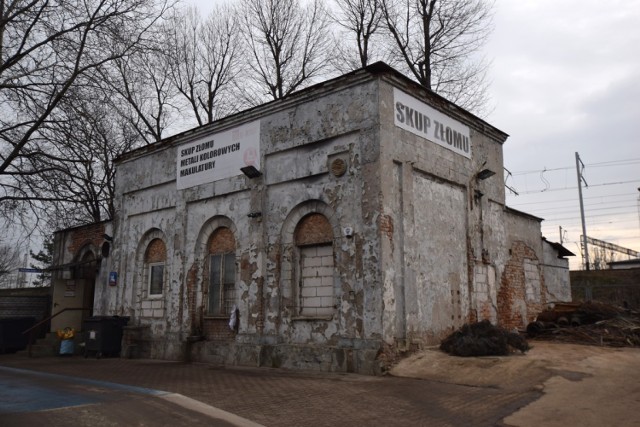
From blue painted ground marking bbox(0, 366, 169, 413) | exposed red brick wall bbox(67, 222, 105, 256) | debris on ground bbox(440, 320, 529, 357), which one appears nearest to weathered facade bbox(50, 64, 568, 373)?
debris on ground bbox(440, 320, 529, 357)

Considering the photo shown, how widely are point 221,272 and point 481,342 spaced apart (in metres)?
7.20

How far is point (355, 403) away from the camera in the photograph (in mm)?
7777

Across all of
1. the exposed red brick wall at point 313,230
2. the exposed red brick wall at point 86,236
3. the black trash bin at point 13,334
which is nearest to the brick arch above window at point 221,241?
the exposed red brick wall at point 313,230

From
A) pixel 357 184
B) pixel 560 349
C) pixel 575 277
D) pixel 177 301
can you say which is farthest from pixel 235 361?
pixel 575 277

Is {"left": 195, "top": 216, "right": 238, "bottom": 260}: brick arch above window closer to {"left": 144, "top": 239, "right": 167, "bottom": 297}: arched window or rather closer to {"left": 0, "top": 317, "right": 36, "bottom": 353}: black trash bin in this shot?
{"left": 144, "top": 239, "right": 167, "bottom": 297}: arched window

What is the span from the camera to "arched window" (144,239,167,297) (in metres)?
16.6

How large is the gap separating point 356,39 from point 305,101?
12.6m

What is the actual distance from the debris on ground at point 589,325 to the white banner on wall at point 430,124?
5.07 metres

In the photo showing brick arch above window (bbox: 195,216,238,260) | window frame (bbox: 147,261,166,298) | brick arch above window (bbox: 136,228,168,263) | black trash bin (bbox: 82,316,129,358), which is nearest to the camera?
brick arch above window (bbox: 195,216,238,260)

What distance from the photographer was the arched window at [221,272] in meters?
14.3

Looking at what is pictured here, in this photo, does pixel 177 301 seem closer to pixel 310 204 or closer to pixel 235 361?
pixel 235 361

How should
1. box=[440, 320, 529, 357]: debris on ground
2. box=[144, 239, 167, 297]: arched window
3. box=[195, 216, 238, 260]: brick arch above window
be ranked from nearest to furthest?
box=[440, 320, 529, 357]: debris on ground → box=[195, 216, 238, 260]: brick arch above window → box=[144, 239, 167, 297]: arched window

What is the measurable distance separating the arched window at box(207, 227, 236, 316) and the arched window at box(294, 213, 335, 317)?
→ 8.68 feet

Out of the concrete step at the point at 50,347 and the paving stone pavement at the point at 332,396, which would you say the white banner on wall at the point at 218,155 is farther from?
the concrete step at the point at 50,347
